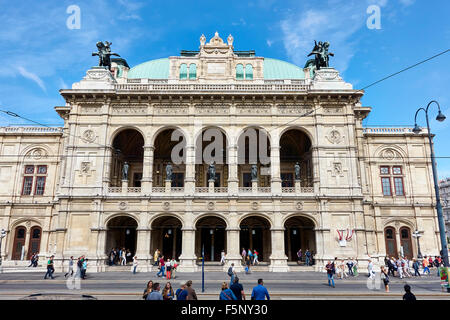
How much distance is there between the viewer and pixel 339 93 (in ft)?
92.7

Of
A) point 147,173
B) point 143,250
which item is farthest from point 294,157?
point 143,250

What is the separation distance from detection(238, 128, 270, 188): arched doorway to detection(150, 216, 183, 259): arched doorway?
7.91 m

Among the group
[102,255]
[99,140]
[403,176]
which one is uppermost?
[99,140]

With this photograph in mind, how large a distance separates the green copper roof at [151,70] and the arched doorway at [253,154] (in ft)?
40.8

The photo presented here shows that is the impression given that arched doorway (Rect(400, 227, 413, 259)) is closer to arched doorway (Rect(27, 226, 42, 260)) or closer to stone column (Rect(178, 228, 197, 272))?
stone column (Rect(178, 228, 197, 272))

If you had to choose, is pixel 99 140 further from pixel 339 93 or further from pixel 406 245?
pixel 406 245

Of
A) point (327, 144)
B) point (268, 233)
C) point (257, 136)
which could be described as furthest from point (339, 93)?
point (268, 233)

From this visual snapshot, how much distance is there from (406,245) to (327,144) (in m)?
14.4

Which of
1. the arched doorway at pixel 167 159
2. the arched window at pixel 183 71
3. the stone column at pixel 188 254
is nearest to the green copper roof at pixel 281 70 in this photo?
the arched window at pixel 183 71

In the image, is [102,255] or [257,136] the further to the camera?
[257,136]

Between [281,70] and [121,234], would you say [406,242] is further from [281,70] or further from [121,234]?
[121,234]

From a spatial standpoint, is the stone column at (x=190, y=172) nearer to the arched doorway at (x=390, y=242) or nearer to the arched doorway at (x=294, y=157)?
the arched doorway at (x=294, y=157)
